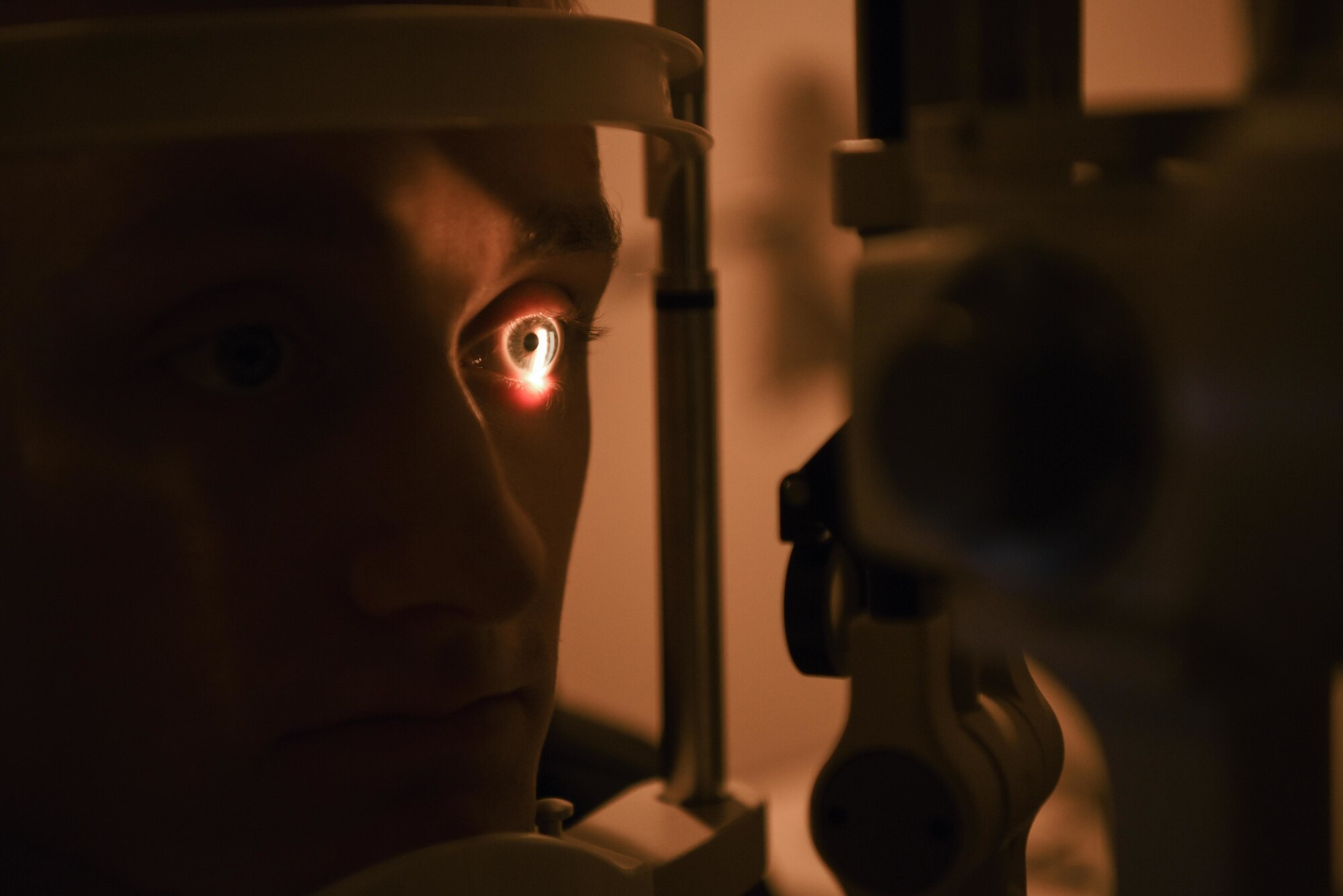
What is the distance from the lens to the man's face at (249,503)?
1.77 feet

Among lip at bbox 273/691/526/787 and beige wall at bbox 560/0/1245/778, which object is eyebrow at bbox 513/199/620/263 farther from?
beige wall at bbox 560/0/1245/778

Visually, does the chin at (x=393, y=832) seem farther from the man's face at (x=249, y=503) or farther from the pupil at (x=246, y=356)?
the pupil at (x=246, y=356)

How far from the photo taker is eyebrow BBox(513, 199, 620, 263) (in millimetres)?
630

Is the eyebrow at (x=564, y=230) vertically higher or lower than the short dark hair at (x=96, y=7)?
lower

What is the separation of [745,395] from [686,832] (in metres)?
0.82

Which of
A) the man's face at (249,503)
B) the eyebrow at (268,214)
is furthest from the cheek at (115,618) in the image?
the eyebrow at (268,214)

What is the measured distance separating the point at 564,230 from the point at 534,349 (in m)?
0.09

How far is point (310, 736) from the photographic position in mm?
566

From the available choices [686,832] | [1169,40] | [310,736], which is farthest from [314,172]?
[1169,40]

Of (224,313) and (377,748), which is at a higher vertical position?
(224,313)

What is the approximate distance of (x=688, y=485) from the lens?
830 mm

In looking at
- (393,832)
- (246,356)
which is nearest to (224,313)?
(246,356)

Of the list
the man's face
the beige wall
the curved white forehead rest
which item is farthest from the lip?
the beige wall

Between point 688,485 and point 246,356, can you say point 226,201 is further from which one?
point 688,485
